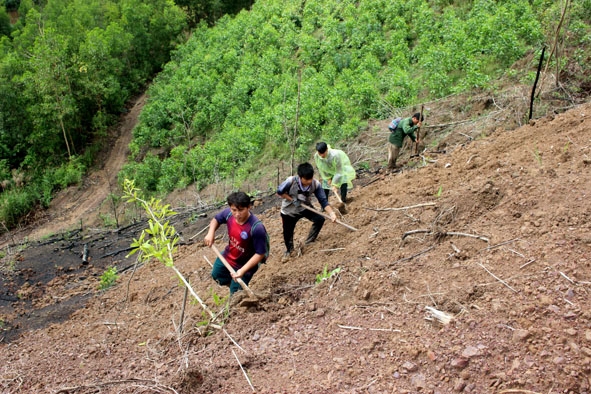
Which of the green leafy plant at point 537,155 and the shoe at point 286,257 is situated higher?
the green leafy plant at point 537,155

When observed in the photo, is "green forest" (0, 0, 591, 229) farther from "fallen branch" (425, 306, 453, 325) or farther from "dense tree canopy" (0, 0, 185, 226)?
"fallen branch" (425, 306, 453, 325)

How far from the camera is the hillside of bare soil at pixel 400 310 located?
288 centimetres

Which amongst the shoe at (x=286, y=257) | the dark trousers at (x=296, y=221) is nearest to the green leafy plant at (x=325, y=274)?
the dark trousers at (x=296, y=221)

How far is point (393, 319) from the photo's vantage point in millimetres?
3447

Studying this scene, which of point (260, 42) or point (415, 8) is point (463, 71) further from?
→ point (260, 42)

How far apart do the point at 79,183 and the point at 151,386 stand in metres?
17.3

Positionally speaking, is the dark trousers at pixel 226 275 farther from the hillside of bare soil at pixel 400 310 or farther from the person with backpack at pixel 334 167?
the person with backpack at pixel 334 167

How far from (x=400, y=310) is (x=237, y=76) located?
Answer: 16.2m

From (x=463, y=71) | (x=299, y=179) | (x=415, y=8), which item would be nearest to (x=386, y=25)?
(x=415, y=8)

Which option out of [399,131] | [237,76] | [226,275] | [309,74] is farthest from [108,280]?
[237,76]

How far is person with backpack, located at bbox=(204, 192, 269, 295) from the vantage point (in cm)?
403

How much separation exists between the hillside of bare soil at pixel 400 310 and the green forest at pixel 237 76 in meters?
4.01

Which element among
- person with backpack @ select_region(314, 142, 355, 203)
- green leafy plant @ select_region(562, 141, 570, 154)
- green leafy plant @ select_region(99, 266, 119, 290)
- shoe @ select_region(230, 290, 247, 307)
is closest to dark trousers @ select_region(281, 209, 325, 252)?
person with backpack @ select_region(314, 142, 355, 203)

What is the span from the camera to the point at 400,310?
3.53 meters
